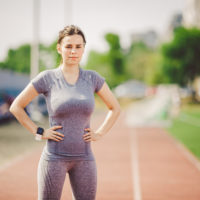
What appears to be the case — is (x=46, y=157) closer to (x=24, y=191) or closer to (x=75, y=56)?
(x=75, y=56)

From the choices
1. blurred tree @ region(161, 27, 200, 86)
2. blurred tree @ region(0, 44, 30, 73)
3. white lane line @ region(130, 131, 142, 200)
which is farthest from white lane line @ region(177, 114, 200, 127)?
blurred tree @ region(0, 44, 30, 73)

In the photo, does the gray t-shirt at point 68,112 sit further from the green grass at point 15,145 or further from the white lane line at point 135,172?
the green grass at point 15,145

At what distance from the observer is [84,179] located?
2312mm

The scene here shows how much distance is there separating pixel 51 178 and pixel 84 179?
22 cm

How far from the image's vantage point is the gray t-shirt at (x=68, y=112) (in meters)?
2.25

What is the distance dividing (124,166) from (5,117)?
11.0 meters

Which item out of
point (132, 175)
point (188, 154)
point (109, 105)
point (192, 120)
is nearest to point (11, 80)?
point (192, 120)

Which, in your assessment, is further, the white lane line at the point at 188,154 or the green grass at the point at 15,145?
the green grass at the point at 15,145

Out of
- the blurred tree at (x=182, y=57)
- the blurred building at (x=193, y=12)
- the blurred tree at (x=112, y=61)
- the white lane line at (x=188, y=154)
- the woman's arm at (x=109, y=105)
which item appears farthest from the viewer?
the blurred building at (x=193, y=12)

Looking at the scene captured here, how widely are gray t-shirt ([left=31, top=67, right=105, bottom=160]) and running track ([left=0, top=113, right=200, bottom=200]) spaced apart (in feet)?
10.4

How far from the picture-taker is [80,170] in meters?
2.31

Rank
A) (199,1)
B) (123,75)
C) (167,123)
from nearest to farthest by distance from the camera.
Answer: (167,123) < (123,75) < (199,1)

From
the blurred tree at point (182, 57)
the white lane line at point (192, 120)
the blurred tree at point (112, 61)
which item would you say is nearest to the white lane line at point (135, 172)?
the white lane line at point (192, 120)

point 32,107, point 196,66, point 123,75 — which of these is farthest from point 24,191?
point 123,75
